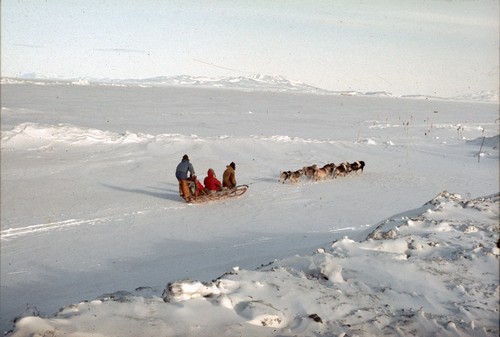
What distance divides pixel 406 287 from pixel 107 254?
542 centimetres

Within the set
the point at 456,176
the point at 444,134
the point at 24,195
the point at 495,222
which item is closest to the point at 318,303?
the point at 495,222

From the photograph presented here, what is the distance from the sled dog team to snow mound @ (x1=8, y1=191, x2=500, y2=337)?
7.51m

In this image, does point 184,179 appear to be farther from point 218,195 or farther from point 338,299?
point 338,299

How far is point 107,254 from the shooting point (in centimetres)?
858

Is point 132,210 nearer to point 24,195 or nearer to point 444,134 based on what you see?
point 24,195

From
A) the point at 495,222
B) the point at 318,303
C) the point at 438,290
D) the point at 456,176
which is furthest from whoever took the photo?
the point at 456,176

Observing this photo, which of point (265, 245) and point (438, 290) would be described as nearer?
point (438, 290)

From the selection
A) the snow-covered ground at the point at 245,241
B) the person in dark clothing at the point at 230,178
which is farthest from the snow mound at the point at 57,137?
the person in dark clothing at the point at 230,178

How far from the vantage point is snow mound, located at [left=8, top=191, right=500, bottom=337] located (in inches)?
154

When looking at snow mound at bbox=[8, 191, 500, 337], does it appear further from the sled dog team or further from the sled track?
the sled dog team

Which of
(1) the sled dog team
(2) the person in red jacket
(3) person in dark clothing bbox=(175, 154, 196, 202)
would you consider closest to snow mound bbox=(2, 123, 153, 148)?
(1) the sled dog team

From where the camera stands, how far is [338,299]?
4781 mm

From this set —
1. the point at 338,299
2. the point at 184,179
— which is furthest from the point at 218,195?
the point at 338,299

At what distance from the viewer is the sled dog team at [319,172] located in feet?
46.6
